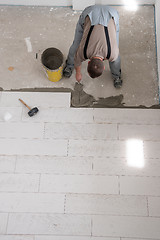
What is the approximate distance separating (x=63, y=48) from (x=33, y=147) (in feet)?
4.17

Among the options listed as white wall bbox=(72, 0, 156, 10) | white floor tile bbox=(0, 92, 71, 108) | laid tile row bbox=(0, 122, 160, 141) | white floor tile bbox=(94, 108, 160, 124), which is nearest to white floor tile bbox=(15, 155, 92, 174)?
laid tile row bbox=(0, 122, 160, 141)

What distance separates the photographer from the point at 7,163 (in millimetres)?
2512

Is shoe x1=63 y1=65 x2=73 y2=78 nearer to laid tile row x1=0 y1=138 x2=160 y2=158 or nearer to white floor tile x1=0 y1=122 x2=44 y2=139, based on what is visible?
white floor tile x1=0 y1=122 x2=44 y2=139

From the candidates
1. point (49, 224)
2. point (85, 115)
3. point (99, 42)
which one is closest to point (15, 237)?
→ point (49, 224)

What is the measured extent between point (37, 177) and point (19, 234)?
59cm

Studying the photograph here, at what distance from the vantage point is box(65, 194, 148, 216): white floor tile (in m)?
2.37

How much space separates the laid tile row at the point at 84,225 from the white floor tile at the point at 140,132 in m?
0.84

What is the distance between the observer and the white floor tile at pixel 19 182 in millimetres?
2445

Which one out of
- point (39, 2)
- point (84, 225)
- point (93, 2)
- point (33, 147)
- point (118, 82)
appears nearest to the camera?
point (84, 225)

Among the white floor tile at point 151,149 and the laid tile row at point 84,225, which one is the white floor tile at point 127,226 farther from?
the white floor tile at point 151,149

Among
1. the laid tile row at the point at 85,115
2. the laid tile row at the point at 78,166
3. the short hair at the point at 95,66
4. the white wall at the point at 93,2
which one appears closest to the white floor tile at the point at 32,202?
the laid tile row at the point at 78,166

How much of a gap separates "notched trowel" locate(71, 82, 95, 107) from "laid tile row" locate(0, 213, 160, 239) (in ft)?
3.98

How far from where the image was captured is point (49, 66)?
107 inches

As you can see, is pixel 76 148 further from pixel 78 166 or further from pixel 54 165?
pixel 54 165
